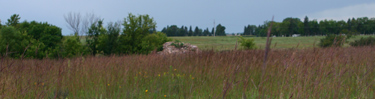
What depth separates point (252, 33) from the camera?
12006cm

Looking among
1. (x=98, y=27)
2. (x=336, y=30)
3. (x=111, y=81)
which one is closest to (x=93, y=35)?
(x=98, y=27)

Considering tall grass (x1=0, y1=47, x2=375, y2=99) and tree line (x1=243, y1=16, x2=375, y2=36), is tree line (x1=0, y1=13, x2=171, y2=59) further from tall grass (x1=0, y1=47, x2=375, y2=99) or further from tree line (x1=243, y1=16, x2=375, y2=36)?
tree line (x1=243, y1=16, x2=375, y2=36)

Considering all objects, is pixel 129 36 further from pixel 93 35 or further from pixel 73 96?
pixel 73 96

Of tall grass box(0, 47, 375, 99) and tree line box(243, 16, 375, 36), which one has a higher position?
tree line box(243, 16, 375, 36)

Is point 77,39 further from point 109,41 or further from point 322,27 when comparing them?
point 322,27

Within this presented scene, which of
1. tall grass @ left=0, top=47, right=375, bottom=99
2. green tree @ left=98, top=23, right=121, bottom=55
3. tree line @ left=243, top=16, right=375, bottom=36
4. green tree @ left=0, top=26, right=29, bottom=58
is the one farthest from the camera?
tree line @ left=243, top=16, right=375, bottom=36

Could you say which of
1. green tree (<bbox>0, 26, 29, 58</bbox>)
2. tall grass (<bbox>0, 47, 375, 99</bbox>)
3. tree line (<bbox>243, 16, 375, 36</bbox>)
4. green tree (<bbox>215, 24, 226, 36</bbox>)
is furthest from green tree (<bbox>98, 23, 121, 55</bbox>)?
green tree (<bbox>215, 24, 226, 36</bbox>)

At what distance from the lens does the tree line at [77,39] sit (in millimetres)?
11316

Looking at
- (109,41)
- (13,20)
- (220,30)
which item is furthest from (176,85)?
(220,30)

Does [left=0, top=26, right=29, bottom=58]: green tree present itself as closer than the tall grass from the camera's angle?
No

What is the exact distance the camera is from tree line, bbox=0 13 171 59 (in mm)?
11316

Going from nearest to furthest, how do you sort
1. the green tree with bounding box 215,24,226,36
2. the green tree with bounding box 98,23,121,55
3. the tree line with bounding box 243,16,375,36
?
the green tree with bounding box 98,23,121,55
the tree line with bounding box 243,16,375,36
the green tree with bounding box 215,24,226,36

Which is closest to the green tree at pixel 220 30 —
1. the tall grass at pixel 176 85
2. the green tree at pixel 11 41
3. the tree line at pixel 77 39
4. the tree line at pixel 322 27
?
the tree line at pixel 322 27

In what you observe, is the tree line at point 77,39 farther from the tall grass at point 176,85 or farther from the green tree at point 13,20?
the tall grass at point 176,85
